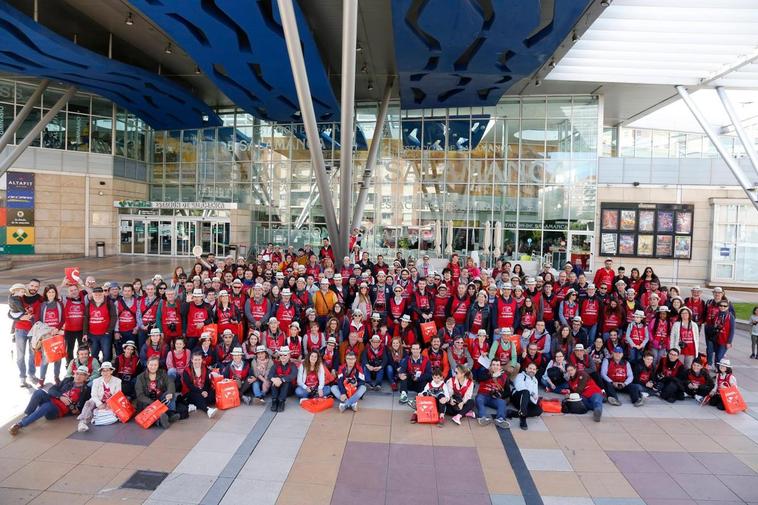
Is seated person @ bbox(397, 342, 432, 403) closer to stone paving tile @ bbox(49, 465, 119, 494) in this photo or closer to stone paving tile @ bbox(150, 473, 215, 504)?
stone paving tile @ bbox(150, 473, 215, 504)

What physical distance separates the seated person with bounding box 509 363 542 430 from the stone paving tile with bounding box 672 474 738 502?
2167 mm

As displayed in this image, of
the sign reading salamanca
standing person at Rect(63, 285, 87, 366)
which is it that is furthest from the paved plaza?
the sign reading salamanca

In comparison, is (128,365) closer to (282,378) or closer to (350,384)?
(282,378)

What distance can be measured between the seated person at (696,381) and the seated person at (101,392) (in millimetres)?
10089

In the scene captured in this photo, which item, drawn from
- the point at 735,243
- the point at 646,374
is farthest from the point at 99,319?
the point at 735,243

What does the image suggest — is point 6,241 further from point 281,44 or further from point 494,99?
point 494,99

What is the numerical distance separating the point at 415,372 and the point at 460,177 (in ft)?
63.4

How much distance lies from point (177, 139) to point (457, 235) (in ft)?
67.1

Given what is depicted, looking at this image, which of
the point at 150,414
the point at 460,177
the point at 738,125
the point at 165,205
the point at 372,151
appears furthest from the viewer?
the point at 165,205

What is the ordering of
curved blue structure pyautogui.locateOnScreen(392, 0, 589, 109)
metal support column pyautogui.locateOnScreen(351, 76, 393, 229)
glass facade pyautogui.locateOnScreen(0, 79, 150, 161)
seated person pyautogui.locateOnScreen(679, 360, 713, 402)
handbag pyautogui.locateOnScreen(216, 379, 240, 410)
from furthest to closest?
glass facade pyautogui.locateOnScreen(0, 79, 150, 161)
metal support column pyautogui.locateOnScreen(351, 76, 393, 229)
curved blue structure pyautogui.locateOnScreen(392, 0, 589, 109)
seated person pyautogui.locateOnScreen(679, 360, 713, 402)
handbag pyautogui.locateOnScreen(216, 379, 240, 410)

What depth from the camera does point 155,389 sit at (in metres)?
7.68

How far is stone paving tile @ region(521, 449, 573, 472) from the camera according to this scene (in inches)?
248

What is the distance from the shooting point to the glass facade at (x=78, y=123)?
27.8m

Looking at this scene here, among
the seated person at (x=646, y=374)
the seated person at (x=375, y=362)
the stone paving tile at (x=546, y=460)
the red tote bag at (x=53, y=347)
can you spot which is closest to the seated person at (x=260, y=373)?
the seated person at (x=375, y=362)
